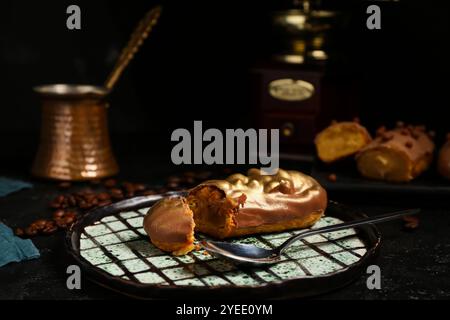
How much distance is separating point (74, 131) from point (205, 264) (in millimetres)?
749

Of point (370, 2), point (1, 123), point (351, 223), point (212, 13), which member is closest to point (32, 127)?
point (1, 123)

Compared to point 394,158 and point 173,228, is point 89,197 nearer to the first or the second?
point 173,228

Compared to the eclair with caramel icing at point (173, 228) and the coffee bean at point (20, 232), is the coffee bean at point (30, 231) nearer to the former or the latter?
the coffee bean at point (20, 232)

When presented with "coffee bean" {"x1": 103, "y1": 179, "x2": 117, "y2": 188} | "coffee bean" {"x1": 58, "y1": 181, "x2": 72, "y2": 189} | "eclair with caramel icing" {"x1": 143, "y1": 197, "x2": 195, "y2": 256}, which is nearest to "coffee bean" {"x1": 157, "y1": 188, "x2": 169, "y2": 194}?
"coffee bean" {"x1": 103, "y1": 179, "x2": 117, "y2": 188}

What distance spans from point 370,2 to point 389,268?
1.01 meters

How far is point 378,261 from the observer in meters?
1.29

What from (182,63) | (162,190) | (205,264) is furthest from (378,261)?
(182,63)

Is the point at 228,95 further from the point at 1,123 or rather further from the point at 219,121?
the point at 1,123

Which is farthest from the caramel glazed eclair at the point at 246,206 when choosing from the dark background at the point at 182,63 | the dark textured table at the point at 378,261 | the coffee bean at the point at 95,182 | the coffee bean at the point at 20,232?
the dark background at the point at 182,63

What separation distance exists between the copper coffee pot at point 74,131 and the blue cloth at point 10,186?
0.05 meters

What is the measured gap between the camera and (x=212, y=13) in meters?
2.16

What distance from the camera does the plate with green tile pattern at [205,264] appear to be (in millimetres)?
1036

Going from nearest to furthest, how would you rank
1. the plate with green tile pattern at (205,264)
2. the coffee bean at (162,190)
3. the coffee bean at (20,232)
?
1. the plate with green tile pattern at (205,264)
2. the coffee bean at (20,232)
3. the coffee bean at (162,190)

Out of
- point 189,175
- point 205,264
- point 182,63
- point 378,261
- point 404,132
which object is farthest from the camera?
point 182,63
